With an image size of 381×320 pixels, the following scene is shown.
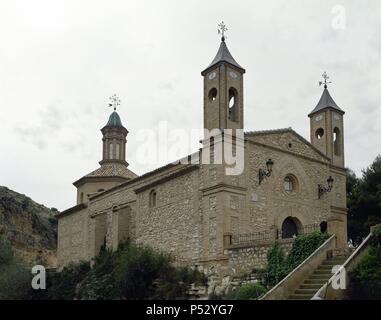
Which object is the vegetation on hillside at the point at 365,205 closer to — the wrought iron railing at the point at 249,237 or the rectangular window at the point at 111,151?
the wrought iron railing at the point at 249,237

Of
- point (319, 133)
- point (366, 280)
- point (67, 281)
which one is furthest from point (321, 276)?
point (67, 281)

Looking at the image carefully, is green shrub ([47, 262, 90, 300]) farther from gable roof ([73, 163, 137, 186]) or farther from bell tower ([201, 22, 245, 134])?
bell tower ([201, 22, 245, 134])

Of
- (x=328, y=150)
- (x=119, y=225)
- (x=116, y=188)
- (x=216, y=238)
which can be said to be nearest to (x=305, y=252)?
(x=216, y=238)

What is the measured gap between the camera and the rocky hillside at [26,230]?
50500 millimetres

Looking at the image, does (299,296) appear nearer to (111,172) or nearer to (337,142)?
(337,142)

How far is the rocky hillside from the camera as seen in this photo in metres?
50.5

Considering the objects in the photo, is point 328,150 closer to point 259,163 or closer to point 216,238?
point 259,163

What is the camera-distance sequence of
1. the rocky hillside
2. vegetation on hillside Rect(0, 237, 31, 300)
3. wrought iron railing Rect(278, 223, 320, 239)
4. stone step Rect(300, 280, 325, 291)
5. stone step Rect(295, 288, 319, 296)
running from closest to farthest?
stone step Rect(295, 288, 319, 296) < stone step Rect(300, 280, 325, 291) < wrought iron railing Rect(278, 223, 320, 239) < vegetation on hillside Rect(0, 237, 31, 300) < the rocky hillside

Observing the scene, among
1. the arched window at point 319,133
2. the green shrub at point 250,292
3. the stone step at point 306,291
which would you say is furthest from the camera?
the arched window at point 319,133

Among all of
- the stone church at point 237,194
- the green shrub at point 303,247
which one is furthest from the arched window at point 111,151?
the green shrub at point 303,247

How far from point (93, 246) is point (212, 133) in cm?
1344

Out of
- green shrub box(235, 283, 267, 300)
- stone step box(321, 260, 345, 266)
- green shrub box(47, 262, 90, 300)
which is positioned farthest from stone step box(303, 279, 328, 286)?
green shrub box(47, 262, 90, 300)

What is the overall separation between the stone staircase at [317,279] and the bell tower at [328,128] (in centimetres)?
1148
